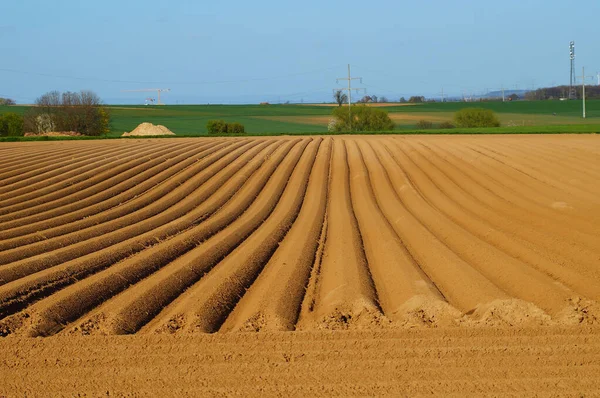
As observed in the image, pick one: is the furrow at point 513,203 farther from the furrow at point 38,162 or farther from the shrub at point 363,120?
the shrub at point 363,120

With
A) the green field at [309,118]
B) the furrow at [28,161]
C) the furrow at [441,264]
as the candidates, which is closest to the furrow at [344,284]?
the furrow at [441,264]

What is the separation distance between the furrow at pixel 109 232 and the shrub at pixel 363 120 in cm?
3585

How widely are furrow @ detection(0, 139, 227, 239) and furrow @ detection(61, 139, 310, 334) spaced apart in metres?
1.91

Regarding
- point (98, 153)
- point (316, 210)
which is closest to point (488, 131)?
point (98, 153)

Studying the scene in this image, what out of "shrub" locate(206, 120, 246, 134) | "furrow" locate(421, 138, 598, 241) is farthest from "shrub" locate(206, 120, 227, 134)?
"furrow" locate(421, 138, 598, 241)

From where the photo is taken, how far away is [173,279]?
7.49 metres

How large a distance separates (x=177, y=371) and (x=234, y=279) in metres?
2.48

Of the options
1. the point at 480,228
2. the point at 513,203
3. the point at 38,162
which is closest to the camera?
the point at 480,228

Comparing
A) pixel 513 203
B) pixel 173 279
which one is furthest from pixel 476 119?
pixel 173 279

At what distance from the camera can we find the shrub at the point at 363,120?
170 feet

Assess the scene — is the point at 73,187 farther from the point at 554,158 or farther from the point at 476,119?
the point at 476,119

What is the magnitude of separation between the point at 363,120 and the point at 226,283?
45.9 meters

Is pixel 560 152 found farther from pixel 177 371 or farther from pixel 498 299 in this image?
pixel 177 371

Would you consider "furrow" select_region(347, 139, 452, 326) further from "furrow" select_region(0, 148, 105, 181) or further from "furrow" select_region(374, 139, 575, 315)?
"furrow" select_region(0, 148, 105, 181)
